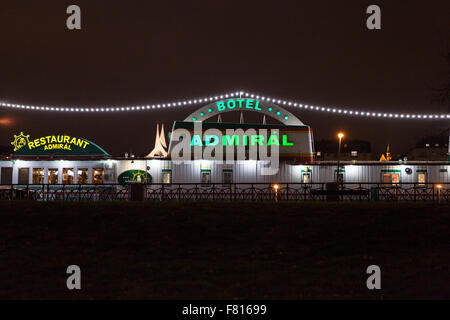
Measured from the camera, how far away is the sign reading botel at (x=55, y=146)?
127 ft

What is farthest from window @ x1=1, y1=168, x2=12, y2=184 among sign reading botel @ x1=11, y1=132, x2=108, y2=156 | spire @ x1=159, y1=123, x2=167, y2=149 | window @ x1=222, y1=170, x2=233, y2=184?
window @ x1=222, y1=170, x2=233, y2=184

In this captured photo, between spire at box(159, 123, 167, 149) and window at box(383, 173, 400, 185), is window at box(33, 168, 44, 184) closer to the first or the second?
spire at box(159, 123, 167, 149)

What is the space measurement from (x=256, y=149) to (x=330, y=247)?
2405cm

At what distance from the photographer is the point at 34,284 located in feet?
40.8

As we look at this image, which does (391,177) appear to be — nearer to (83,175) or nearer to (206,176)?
(206,176)

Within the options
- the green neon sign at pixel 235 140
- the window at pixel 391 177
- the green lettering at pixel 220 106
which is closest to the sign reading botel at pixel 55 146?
the green neon sign at pixel 235 140

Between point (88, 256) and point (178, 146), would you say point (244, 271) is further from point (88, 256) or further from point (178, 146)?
point (178, 146)

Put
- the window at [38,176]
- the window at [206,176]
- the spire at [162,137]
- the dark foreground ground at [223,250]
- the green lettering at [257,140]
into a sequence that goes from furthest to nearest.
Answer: the spire at [162,137]
the green lettering at [257,140]
the window at [38,176]
the window at [206,176]
the dark foreground ground at [223,250]

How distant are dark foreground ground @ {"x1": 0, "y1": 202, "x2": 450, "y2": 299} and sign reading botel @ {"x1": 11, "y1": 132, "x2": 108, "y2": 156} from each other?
1588 centimetres

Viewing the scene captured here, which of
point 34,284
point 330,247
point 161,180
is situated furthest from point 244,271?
point 161,180

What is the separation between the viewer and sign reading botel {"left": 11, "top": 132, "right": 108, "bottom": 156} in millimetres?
38844

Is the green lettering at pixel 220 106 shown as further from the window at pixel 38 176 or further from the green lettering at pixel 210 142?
the window at pixel 38 176

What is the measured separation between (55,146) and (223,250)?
2690 cm

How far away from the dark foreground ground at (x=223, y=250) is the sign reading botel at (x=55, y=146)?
15881mm
